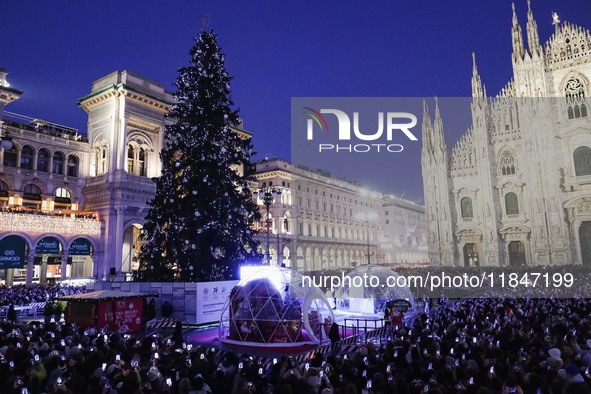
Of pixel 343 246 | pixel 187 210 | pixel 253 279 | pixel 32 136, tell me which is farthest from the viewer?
pixel 343 246

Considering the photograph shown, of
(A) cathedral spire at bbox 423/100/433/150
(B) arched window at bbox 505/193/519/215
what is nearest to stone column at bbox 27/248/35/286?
(A) cathedral spire at bbox 423/100/433/150

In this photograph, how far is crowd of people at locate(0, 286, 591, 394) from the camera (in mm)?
6062

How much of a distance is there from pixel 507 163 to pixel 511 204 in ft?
14.3

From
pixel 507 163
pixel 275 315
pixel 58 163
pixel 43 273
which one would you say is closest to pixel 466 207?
pixel 507 163

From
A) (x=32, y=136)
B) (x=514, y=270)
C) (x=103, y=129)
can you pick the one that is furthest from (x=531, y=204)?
(x=32, y=136)

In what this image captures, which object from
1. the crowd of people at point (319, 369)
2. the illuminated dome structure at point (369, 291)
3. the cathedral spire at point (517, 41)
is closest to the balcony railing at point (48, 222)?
the illuminated dome structure at point (369, 291)

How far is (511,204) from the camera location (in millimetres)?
44000

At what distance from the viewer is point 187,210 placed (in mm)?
21828

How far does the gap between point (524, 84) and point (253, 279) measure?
4016 centimetres

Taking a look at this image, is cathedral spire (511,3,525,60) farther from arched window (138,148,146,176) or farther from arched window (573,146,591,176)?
arched window (138,148,146,176)

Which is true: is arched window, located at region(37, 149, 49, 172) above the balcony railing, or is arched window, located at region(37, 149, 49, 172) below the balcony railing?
above

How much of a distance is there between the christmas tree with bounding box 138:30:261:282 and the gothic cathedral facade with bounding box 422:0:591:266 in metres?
29.9

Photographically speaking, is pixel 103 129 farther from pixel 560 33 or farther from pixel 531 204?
pixel 560 33

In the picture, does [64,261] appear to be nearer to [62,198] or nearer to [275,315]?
[62,198]
